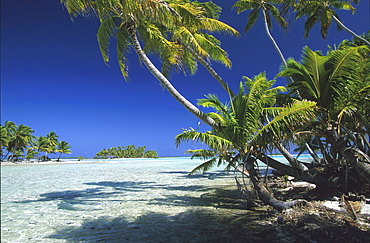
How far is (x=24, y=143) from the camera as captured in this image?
47750mm

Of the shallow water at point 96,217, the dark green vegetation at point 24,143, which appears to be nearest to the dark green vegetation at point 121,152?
the dark green vegetation at point 24,143

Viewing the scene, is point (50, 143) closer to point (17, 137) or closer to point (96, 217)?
point (17, 137)

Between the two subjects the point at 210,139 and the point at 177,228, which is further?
the point at 210,139

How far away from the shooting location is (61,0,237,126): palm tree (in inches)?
203

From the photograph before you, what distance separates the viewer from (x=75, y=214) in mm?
6156

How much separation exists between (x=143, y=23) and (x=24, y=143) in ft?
177

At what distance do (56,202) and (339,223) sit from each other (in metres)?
→ 8.69

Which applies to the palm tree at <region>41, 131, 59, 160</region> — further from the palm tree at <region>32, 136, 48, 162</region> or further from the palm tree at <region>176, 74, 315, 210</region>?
the palm tree at <region>176, 74, 315, 210</region>

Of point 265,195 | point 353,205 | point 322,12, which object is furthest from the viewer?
point 322,12

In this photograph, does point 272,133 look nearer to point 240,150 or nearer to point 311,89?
point 240,150

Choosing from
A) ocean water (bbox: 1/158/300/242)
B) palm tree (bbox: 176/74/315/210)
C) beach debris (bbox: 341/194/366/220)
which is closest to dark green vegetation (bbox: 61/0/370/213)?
palm tree (bbox: 176/74/315/210)

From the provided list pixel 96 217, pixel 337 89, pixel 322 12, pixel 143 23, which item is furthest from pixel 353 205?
pixel 322 12

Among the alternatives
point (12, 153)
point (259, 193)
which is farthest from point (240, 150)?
point (12, 153)

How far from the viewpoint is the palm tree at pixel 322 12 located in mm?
10688
